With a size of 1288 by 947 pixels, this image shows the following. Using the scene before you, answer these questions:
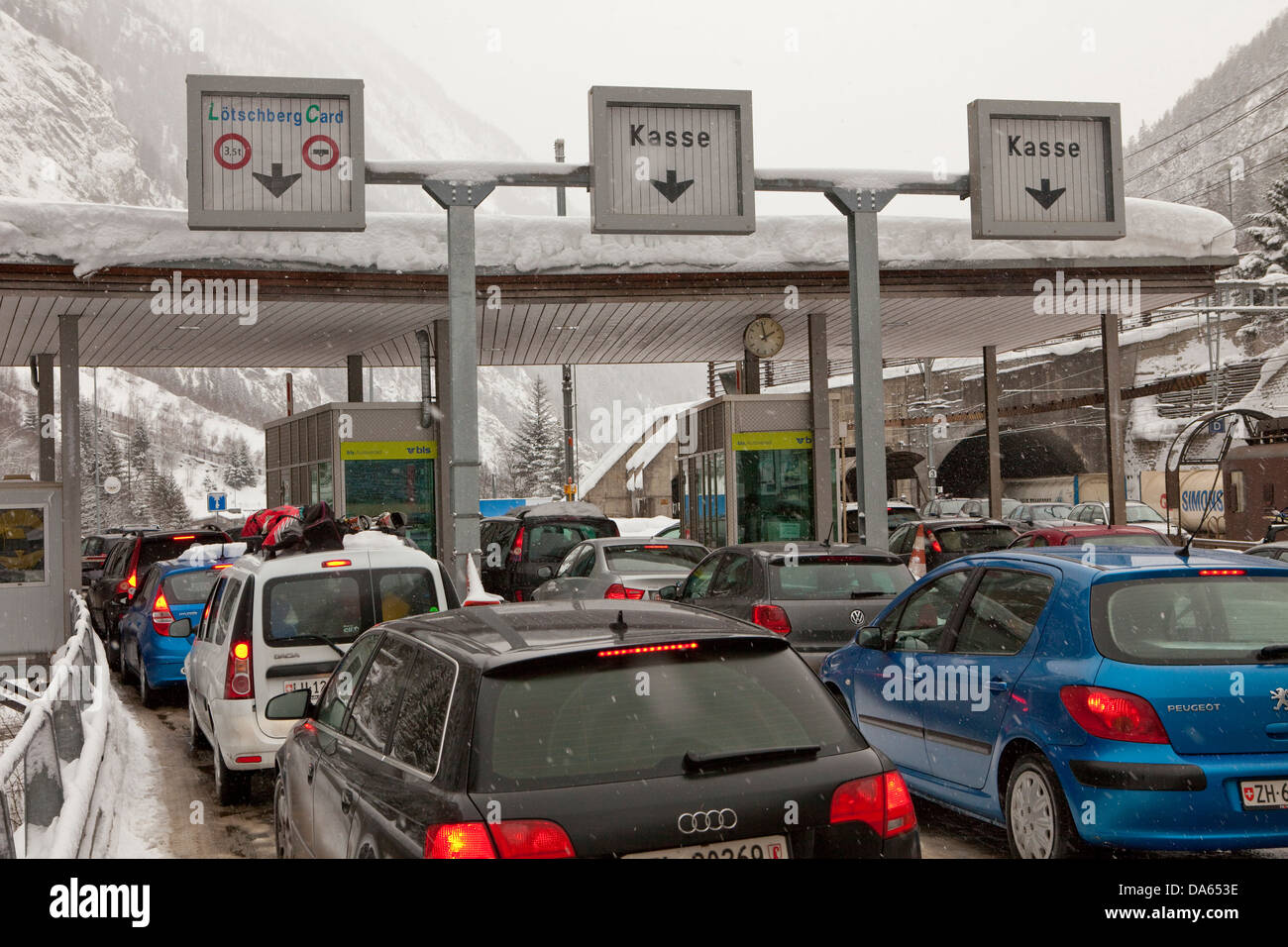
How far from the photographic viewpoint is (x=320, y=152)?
12.8 metres

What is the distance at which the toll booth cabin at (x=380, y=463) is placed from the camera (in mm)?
21219

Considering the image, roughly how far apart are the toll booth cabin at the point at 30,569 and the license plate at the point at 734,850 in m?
15.9

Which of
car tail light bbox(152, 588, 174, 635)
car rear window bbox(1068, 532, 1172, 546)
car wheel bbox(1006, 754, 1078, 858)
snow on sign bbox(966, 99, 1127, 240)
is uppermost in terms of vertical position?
snow on sign bbox(966, 99, 1127, 240)

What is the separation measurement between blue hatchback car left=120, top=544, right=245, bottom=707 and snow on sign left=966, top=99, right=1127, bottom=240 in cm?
863

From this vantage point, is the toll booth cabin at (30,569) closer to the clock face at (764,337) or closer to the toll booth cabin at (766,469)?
the toll booth cabin at (766,469)

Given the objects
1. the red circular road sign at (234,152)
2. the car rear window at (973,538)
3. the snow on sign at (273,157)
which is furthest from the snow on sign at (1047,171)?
the red circular road sign at (234,152)

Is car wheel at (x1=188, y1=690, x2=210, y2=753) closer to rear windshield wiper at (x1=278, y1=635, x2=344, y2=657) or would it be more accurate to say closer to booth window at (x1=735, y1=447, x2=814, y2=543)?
rear windshield wiper at (x1=278, y1=635, x2=344, y2=657)

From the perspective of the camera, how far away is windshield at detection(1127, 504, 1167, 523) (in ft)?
120

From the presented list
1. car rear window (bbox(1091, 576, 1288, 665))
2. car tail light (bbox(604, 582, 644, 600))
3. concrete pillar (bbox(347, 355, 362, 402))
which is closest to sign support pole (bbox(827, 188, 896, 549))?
car tail light (bbox(604, 582, 644, 600))

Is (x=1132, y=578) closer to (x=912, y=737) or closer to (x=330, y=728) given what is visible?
(x=912, y=737)
